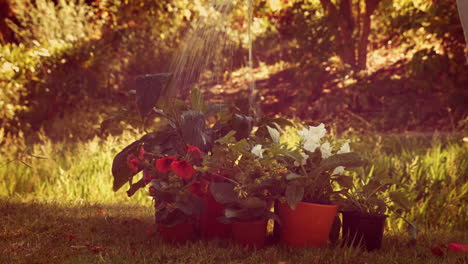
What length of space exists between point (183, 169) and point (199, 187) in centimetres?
15

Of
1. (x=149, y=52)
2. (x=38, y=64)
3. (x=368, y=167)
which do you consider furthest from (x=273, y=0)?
(x=368, y=167)

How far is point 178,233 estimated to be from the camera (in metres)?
2.52

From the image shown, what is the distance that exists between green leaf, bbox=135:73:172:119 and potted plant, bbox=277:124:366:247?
0.69m

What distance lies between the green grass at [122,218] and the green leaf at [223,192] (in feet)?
0.73

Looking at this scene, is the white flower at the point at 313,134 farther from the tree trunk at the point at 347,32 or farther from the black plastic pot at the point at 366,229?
the tree trunk at the point at 347,32

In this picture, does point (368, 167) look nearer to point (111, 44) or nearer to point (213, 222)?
point (213, 222)

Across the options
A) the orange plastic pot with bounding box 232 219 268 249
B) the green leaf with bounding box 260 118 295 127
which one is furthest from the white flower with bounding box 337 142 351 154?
the orange plastic pot with bounding box 232 219 268 249

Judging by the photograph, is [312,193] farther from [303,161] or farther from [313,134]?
[313,134]

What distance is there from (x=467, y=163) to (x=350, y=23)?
164 inches

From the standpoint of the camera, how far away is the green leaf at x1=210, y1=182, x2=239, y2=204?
226 cm

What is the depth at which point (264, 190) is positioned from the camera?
93.0 inches

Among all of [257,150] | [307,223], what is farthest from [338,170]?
[257,150]

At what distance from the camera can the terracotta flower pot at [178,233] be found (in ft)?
8.23

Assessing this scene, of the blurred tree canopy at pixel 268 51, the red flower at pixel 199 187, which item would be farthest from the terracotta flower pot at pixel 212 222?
the blurred tree canopy at pixel 268 51
